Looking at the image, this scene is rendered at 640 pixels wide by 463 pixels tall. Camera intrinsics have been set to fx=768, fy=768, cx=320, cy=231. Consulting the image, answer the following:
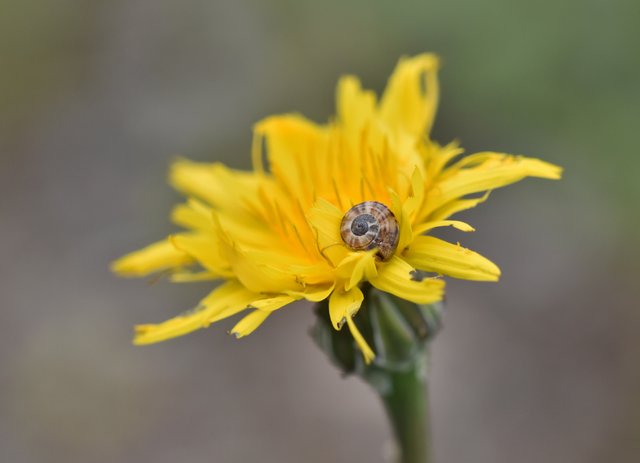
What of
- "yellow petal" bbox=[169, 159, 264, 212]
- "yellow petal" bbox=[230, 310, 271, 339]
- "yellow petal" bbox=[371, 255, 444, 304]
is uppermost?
"yellow petal" bbox=[169, 159, 264, 212]

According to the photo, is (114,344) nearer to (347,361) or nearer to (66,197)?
(66,197)

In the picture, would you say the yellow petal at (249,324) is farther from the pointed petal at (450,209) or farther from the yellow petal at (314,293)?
the pointed petal at (450,209)

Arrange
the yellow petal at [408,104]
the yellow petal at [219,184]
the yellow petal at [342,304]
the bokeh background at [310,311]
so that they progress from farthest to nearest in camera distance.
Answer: the bokeh background at [310,311], the yellow petal at [408,104], the yellow petal at [219,184], the yellow petal at [342,304]

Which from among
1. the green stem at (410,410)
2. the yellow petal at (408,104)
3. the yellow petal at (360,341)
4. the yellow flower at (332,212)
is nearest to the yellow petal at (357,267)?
the yellow flower at (332,212)

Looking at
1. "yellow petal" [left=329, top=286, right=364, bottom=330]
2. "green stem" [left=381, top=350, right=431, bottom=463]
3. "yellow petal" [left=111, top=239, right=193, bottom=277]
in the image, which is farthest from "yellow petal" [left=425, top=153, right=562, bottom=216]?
"yellow petal" [left=111, top=239, right=193, bottom=277]

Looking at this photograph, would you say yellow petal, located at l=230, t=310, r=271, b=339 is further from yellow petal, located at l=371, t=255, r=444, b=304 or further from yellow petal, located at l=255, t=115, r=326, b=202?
yellow petal, located at l=255, t=115, r=326, b=202

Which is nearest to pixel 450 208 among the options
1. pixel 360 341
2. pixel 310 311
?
pixel 360 341

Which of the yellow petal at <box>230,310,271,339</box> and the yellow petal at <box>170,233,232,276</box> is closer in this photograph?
the yellow petal at <box>230,310,271,339</box>
